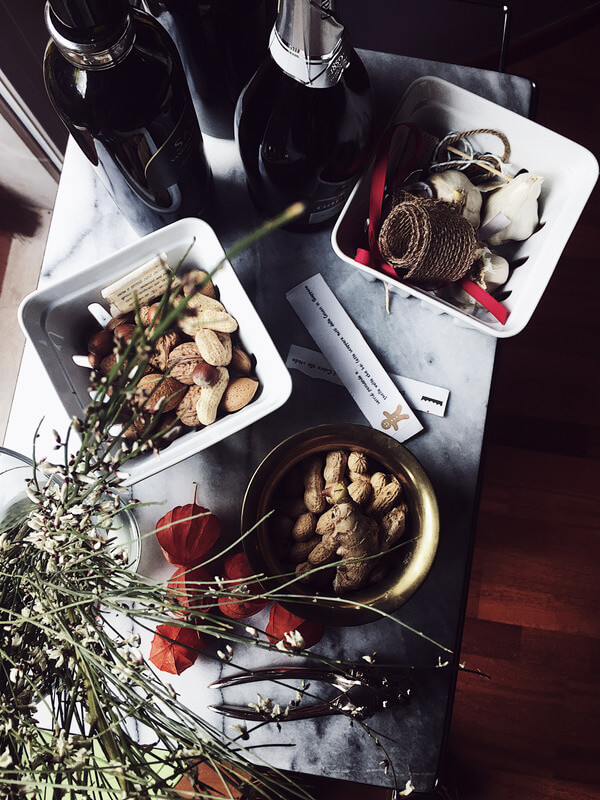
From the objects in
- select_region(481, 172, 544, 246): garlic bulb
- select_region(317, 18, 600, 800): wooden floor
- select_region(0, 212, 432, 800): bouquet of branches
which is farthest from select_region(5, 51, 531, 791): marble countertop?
select_region(317, 18, 600, 800): wooden floor

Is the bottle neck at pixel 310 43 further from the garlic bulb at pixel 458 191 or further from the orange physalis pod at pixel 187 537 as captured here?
the orange physalis pod at pixel 187 537

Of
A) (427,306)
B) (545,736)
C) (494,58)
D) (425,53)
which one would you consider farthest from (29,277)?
(545,736)

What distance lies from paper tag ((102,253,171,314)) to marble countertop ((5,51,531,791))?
0.14 metres

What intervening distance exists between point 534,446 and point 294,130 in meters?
0.82

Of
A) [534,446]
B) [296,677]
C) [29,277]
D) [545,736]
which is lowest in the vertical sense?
[545,736]

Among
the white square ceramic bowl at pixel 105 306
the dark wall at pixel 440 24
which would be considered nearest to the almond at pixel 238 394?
the white square ceramic bowl at pixel 105 306

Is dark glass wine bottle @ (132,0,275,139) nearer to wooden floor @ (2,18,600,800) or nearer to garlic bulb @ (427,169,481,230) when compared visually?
garlic bulb @ (427,169,481,230)

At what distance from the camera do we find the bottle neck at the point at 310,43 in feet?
1.34

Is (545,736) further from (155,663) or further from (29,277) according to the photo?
(29,277)

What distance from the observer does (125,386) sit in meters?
0.34

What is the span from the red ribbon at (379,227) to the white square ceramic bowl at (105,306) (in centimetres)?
13

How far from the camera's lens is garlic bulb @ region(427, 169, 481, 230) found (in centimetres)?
59

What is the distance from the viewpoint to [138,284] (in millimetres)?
550

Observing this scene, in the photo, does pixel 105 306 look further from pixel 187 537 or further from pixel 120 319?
pixel 187 537
